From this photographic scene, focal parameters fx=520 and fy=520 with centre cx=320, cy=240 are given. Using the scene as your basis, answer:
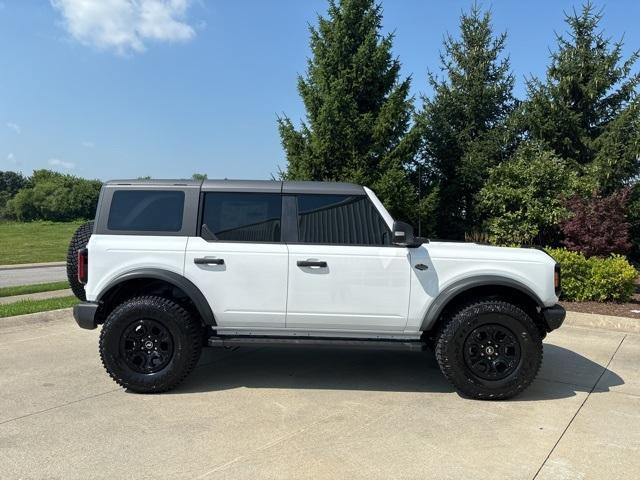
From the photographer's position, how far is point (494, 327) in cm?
443

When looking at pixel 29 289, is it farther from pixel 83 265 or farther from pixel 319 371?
pixel 319 371

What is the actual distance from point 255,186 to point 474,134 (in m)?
11.9

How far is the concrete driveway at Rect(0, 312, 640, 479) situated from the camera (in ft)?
10.6

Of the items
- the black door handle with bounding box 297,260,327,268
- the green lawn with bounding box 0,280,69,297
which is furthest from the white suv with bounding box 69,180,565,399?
the green lawn with bounding box 0,280,69,297

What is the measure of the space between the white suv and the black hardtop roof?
0.04 ft

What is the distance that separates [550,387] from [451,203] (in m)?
10.2

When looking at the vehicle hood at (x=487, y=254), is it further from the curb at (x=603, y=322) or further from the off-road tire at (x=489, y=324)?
the curb at (x=603, y=322)

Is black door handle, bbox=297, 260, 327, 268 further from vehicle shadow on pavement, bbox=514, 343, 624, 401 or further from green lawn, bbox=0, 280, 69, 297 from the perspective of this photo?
green lawn, bbox=0, 280, 69, 297

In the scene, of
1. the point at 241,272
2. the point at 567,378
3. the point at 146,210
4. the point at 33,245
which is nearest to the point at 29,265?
the point at 33,245

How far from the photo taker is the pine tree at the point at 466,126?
1434cm

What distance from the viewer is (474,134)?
594 inches

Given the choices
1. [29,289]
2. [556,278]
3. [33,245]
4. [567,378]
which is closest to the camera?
[556,278]

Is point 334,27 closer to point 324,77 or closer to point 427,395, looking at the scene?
point 324,77

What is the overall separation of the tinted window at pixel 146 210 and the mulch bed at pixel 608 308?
6.28 metres
